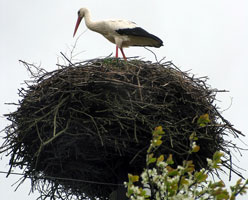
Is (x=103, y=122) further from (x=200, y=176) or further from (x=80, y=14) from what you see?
(x=80, y=14)

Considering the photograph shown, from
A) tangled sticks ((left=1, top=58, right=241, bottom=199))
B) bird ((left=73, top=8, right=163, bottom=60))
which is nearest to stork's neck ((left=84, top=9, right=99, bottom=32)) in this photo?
bird ((left=73, top=8, right=163, bottom=60))

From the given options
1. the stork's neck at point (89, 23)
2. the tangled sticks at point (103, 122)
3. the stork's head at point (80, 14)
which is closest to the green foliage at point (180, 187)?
the tangled sticks at point (103, 122)

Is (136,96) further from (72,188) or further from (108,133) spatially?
(72,188)

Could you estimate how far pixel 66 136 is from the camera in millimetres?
4625

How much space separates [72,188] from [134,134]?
3.36ft

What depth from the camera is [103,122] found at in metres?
4.62

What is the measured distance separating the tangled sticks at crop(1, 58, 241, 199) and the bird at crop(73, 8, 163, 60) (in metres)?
1.32

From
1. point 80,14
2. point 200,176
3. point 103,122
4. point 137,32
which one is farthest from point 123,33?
point 200,176

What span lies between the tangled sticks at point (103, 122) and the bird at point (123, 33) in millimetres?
1317

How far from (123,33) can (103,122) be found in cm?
219

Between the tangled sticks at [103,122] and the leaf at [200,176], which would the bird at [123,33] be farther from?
the leaf at [200,176]

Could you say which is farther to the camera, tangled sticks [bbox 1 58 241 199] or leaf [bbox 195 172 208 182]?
tangled sticks [bbox 1 58 241 199]

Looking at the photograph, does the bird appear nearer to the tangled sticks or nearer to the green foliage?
the tangled sticks

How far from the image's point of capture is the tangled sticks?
4629 mm
